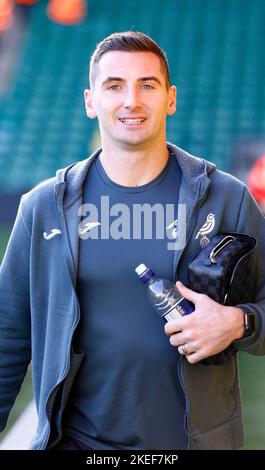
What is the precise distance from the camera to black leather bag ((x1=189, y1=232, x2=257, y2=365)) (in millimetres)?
2852

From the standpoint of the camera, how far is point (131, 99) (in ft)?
9.72

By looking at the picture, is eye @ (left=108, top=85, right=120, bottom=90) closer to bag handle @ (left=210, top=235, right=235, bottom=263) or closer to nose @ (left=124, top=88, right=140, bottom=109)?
nose @ (left=124, top=88, right=140, bottom=109)

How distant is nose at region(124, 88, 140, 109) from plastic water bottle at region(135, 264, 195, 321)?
47 centimetres

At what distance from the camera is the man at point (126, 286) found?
2.91 meters

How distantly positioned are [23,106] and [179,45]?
2713mm

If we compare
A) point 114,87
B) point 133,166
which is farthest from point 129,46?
point 133,166

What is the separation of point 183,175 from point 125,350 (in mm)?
562

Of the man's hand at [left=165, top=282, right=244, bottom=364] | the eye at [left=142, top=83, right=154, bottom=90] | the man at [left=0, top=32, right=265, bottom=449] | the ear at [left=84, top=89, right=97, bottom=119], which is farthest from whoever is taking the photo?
the ear at [left=84, top=89, right=97, bottom=119]

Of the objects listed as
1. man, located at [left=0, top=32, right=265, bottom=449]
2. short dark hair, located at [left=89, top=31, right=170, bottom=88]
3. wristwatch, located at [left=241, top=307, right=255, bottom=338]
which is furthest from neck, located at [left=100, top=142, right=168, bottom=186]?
wristwatch, located at [left=241, top=307, right=255, bottom=338]

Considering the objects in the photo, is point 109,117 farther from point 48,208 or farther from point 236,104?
point 236,104

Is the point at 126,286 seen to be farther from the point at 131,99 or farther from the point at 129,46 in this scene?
the point at 129,46

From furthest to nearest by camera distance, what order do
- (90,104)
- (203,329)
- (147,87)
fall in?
(90,104) → (147,87) → (203,329)

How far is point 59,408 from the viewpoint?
9.75ft

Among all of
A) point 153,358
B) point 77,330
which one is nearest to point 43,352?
point 77,330
